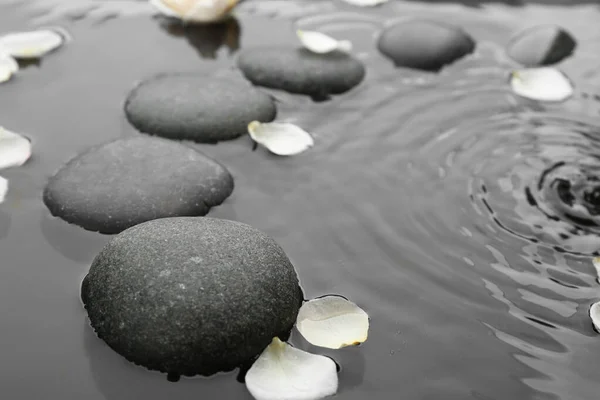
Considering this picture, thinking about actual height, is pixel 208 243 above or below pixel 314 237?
above

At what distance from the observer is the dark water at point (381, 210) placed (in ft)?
4.80

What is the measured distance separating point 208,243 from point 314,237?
0.36 meters

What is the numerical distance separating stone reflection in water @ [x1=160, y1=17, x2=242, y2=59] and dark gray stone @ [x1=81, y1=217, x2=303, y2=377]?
1.21 m

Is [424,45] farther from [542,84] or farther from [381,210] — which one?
[381,210]

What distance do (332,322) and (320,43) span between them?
1250 millimetres

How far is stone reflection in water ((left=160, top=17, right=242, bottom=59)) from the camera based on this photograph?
2615 mm

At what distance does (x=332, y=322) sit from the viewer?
154 cm

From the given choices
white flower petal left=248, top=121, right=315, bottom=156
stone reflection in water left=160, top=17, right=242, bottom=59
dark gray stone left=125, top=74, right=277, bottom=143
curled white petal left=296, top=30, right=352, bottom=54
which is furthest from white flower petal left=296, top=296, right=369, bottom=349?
stone reflection in water left=160, top=17, right=242, bottom=59

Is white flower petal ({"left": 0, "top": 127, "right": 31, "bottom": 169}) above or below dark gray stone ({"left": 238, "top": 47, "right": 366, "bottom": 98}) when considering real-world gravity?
below

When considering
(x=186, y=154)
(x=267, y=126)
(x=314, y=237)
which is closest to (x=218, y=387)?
(x=314, y=237)

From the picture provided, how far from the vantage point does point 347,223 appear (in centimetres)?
184

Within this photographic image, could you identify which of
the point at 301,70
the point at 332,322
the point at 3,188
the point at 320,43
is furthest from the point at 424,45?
the point at 3,188

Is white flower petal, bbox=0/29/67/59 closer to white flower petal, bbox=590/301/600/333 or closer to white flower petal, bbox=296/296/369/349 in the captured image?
white flower petal, bbox=296/296/369/349

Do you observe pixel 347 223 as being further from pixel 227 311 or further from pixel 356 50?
pixel 356 50
